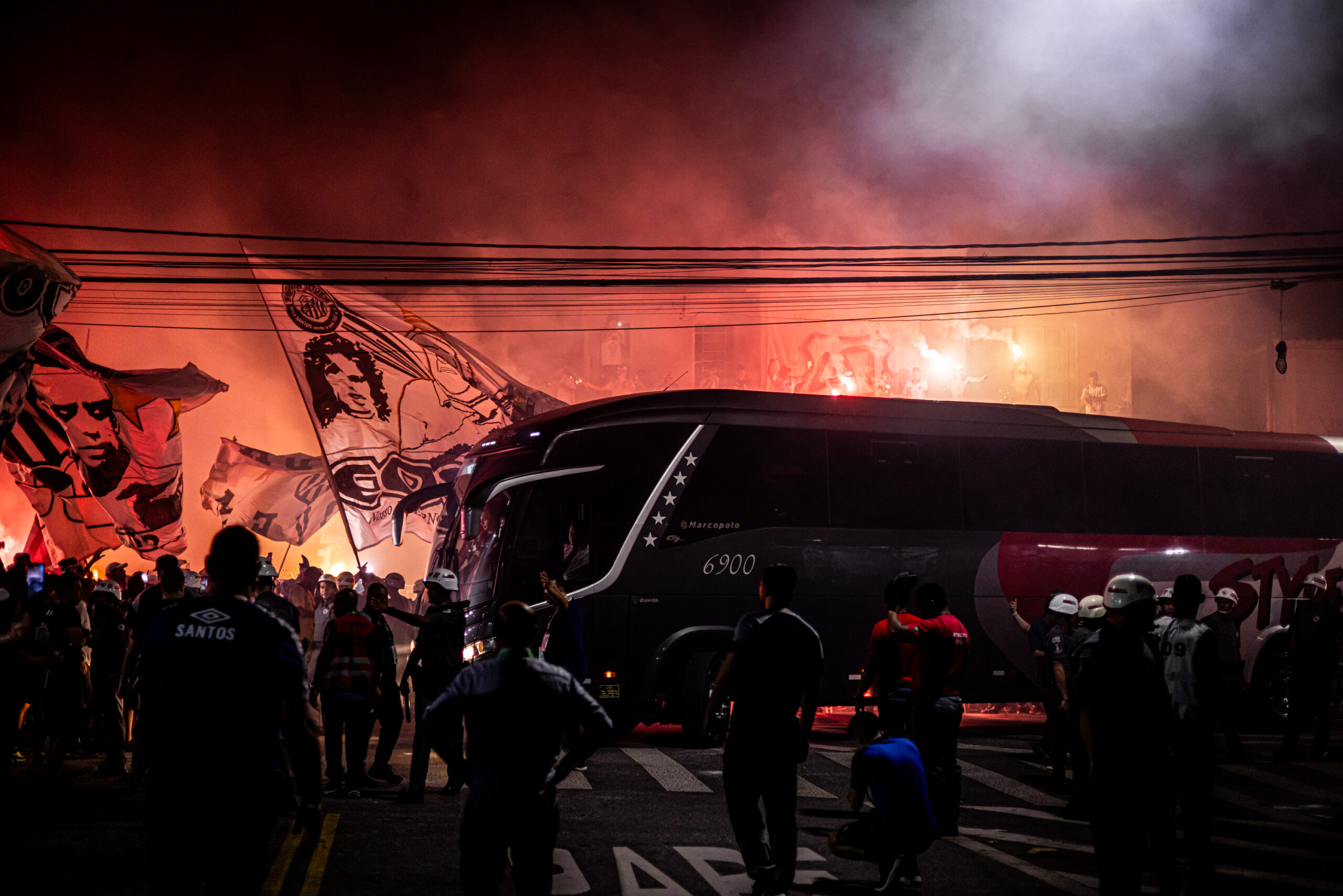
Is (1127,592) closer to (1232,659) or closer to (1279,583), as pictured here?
(1232,659)

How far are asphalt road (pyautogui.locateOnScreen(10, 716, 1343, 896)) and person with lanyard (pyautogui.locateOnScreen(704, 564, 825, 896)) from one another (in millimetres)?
608

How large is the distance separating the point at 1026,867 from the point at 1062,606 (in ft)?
12.8

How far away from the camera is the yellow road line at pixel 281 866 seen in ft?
19.3

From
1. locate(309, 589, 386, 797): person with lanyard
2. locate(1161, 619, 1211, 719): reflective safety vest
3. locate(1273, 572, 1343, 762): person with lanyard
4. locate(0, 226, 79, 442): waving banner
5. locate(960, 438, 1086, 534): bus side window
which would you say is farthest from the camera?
locate(960, 438, 1086, 534): bus side window

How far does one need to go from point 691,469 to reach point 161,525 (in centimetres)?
1416

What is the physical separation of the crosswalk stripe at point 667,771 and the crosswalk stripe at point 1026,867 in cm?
237

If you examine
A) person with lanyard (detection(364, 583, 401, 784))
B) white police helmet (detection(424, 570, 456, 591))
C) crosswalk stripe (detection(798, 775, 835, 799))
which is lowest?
crosswalk stripe (detection(798, 775, 835, 799))

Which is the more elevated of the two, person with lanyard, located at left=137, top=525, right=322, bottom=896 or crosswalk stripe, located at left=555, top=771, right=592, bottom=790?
person with lanyard, located at left=137, top=525, right=322, bottom=896

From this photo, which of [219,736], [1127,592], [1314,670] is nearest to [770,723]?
[1127,592]

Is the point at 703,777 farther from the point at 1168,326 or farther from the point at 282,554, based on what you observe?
the point at 1168,326

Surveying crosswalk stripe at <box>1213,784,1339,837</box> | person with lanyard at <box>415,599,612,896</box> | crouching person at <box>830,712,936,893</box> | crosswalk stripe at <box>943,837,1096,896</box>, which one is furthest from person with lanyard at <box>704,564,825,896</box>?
crosswalk stripe at <box>1213,784,1339,837</box>

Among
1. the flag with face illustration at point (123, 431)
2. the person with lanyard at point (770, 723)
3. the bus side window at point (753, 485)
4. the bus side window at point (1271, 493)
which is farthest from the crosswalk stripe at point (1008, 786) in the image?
the flag with face illustration at point (123, 431)

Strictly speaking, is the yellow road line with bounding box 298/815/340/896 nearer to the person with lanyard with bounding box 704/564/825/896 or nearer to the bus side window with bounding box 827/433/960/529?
the person with lanyard with bounding box 704/564/825/896

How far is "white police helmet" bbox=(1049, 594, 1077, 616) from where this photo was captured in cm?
1006
